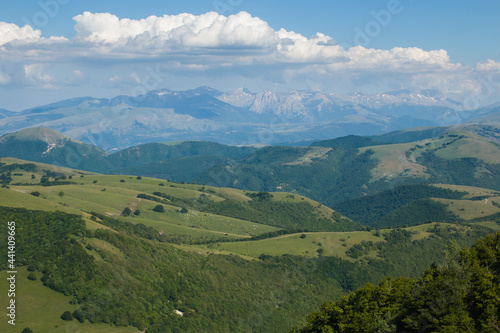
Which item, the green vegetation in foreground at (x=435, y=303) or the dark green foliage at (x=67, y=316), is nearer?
the green vegetation in foreground at (x=435, y=303)

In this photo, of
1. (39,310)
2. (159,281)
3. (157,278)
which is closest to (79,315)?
(39,310)

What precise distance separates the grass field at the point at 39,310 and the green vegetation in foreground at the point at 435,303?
5308 centimetres

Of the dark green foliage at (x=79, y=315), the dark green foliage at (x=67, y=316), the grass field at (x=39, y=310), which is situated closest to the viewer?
the grass field at (x=39, y=310)

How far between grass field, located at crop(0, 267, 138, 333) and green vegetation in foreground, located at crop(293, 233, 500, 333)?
5308 cm

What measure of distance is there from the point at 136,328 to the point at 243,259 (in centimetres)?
6721

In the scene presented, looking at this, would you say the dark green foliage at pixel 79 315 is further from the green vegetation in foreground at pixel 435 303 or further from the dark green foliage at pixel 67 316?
the green vegetation in foreground at pixel 435 303

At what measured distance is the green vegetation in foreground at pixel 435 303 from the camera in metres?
60.5

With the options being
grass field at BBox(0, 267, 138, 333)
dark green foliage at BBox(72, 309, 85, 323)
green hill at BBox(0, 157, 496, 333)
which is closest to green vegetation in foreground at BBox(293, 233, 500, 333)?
green hill at BBox(0, 157, 496, 333)

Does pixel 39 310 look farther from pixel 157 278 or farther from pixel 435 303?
pixel 435 303

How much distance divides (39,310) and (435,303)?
83.8 m

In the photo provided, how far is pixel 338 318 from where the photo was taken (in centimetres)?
7456

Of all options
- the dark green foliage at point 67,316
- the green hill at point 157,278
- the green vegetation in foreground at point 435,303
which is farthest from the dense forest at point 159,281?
the green vegetation in foreground at point 435,303

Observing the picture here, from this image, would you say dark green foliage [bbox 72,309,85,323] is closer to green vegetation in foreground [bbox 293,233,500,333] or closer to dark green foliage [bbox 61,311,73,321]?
dark green foliage [bbox 61,311,73,321]

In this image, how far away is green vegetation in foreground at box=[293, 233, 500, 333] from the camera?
60531 millimetres
